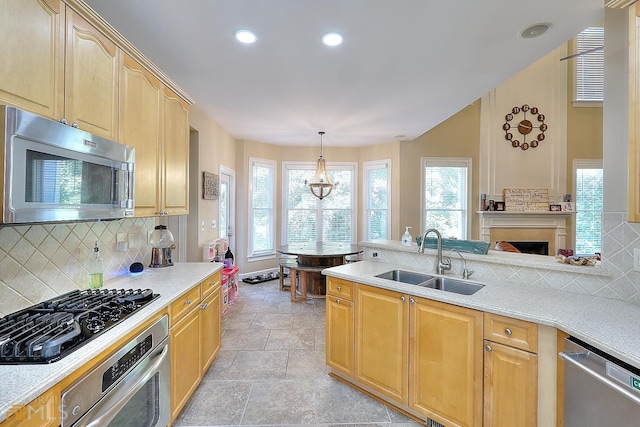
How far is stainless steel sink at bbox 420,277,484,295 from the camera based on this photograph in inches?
79.8

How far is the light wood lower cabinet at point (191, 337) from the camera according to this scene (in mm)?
1760

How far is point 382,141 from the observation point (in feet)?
18.5

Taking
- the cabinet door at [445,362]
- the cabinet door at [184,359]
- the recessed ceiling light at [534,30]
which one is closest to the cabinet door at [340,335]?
the cabinet door at [445,362]

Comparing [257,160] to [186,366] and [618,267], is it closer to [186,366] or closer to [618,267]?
[186,366]

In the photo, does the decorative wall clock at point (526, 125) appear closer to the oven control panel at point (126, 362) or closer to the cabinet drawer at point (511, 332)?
the cabinet drawer at point (511, 332)

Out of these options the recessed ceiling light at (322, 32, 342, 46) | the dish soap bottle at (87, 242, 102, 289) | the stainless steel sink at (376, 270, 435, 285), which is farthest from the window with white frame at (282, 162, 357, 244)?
the dish soap bottle at (87, 242, 102, 289)

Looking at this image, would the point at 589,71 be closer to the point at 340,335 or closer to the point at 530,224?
the point at 530,224

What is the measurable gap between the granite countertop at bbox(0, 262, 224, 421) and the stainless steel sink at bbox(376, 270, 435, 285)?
1505 millimetres

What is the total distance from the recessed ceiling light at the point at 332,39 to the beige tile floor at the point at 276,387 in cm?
275

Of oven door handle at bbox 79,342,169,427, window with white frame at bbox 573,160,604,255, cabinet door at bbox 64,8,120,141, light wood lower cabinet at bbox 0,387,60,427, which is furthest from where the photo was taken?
window with white frame at bbox 573,160,604,255

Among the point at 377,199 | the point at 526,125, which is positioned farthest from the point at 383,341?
the point at 526,125

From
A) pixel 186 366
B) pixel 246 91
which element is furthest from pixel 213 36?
pixel 186 366

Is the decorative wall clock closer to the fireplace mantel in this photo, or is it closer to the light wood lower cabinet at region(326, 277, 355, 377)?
the fireplace mantel

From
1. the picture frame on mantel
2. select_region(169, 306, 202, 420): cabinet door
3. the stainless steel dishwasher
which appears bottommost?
select_region(169, 306, 202, 420): cabinet door
